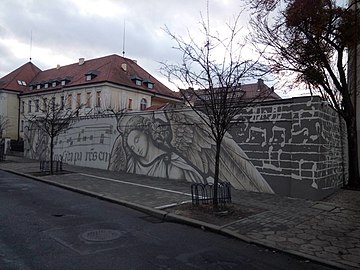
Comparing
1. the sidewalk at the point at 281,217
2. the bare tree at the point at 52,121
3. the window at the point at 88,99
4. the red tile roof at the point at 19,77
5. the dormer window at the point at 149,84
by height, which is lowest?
the sidewalk at the point at 281,217

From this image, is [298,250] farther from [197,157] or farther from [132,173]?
[132,173]

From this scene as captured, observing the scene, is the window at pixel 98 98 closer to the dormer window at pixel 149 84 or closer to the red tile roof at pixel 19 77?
the dormer window at pixel 149 84

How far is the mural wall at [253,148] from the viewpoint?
31.6 ft

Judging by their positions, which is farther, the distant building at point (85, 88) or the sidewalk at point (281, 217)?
the distant building at point (85, 88)

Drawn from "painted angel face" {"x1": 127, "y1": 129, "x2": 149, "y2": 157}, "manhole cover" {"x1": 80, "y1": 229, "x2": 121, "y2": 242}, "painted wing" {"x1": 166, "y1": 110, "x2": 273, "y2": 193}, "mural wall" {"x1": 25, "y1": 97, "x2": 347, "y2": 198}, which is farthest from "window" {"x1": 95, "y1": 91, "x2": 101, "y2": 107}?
"manhole cover" {"x1": 80, "y1": 229, "x2": 121, "y2": 242}

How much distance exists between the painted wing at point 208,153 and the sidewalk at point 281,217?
663 mm

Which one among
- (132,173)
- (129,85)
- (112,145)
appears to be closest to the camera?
(132,173)

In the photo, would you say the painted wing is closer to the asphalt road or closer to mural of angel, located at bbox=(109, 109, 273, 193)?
mural of angel, located at bbox=(109, 109, 273, 193)

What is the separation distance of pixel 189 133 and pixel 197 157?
1026 millimetres

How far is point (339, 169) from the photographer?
468 inches

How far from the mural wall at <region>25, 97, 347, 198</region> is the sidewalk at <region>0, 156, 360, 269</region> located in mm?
616

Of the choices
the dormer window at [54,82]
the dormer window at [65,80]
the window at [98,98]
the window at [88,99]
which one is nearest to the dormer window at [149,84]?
the window at [98,98]

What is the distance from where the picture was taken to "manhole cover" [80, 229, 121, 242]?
18.5 feet

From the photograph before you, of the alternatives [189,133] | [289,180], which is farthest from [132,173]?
[289,180]
